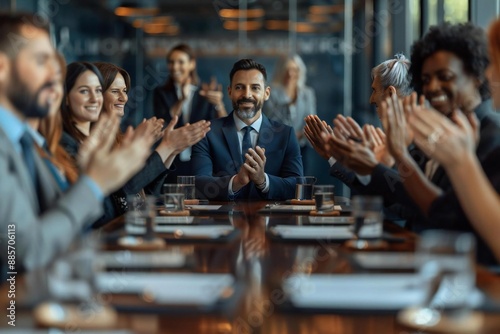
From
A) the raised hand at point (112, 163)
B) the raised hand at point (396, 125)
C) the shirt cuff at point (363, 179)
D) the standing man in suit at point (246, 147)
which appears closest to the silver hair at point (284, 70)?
the standing man in suit at point (246, 147)

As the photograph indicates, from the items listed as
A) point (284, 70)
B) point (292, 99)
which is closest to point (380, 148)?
point (292, 99)

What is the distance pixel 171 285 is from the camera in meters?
1.75

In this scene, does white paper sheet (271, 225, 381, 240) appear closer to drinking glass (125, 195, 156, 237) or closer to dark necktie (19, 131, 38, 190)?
drinking glass (125, 195, 156, 237)

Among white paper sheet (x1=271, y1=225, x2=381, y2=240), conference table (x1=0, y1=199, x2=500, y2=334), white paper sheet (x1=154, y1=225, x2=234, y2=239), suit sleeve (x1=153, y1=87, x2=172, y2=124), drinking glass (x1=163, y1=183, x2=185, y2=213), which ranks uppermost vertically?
suit sleeve (x1=153, y1=87, x2=172, y2=124)

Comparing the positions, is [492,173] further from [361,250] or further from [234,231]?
[234,231]

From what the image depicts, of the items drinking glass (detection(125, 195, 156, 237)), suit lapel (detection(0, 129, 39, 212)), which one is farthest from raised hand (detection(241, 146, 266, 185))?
suit lapel (detection(0, 129, 39, 212))

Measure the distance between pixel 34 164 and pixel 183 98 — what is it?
4.53 metres

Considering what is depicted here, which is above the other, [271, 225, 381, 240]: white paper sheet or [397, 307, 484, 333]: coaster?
[271, 225, 381, 240]: white paper sheet

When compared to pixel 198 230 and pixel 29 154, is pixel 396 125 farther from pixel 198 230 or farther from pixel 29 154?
pixel 29 154

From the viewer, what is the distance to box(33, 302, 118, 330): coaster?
1.50 meters

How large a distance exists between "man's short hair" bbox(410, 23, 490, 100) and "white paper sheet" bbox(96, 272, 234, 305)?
1.40 m

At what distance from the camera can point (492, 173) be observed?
2590mm

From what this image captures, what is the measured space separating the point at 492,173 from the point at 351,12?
693 cm

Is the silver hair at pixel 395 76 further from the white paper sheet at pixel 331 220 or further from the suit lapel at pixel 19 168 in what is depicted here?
the suit lapel at pixel 19 168
